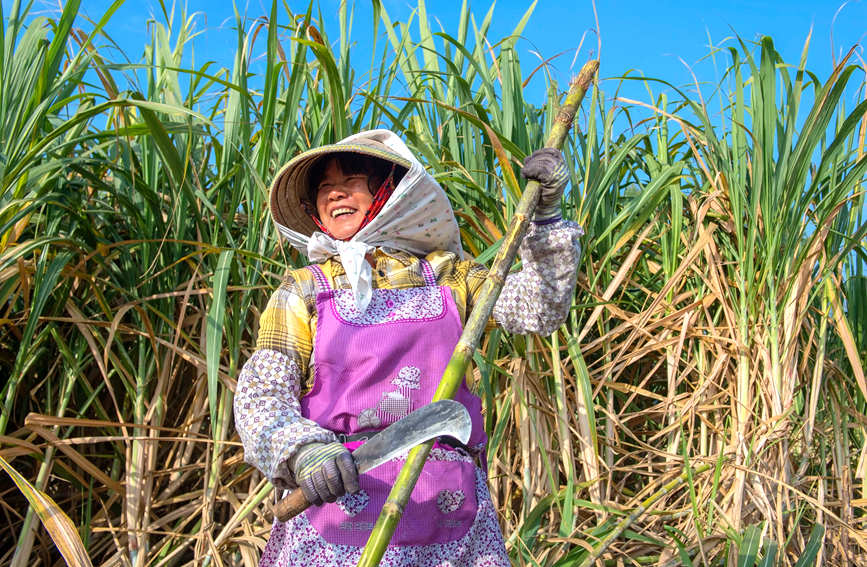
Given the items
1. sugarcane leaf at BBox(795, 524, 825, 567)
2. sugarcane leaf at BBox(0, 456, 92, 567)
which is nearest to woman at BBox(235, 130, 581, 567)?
sugarcane leaf at BBox(0, 456, 92, 567)

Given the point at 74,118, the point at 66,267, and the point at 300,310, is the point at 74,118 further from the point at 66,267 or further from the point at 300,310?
the point at 300,310

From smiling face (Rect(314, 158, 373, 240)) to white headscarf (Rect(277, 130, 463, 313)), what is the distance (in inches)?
1.3

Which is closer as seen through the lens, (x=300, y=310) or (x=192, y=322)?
(x=300, y=310)

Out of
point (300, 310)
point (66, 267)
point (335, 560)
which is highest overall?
point (300, 310)

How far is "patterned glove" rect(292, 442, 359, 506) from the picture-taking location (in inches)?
47.5

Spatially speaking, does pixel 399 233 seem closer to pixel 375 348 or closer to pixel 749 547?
pixel 375 348

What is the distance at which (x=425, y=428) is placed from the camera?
118 cm

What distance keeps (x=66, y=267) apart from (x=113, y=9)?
2.29 ft

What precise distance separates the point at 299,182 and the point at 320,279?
315mm

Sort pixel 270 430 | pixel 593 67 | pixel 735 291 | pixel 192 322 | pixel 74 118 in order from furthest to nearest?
pixel 735 291
pixel 192 322
pixel 74 118
pixel 593 67
pixel 270 430

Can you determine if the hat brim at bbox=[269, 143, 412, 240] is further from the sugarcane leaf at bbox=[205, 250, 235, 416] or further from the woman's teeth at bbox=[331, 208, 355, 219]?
the sugarcane leaf at bbox=[205, 250, 235, 416]

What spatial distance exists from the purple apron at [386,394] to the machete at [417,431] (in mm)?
181

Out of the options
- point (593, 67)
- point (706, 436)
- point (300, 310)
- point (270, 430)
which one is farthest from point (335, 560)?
point (706, 436)

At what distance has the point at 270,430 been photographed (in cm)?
134
